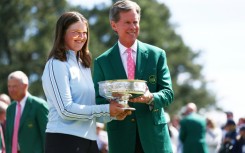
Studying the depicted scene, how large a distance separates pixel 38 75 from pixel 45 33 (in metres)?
2.22

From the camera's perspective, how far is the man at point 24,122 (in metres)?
9.52

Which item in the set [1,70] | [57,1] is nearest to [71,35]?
[1,70]

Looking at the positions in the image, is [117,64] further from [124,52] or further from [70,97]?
[70,97]

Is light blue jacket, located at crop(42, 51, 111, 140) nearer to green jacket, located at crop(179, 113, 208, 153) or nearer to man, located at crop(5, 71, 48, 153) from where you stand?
man, located at crop(5, 71, 48, 153)

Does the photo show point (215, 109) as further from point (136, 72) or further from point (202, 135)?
point (136, 72)

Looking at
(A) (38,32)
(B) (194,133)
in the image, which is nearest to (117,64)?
(B) (194,133)

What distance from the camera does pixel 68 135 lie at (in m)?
6.01

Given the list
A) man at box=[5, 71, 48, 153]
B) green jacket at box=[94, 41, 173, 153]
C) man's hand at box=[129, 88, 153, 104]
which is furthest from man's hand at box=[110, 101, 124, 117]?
man at box=[5, 71, 48, 153]

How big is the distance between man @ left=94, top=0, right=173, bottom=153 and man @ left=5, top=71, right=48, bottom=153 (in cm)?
275

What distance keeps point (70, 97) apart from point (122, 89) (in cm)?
42

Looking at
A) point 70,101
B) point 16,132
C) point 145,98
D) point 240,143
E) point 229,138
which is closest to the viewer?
point 70,101

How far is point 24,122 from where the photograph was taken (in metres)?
9.60

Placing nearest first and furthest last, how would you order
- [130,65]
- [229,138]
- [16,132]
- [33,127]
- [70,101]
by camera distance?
[70,101], [130,65], [33,127], [16,132], [229,138]

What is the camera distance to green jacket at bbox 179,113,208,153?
1617 cm
